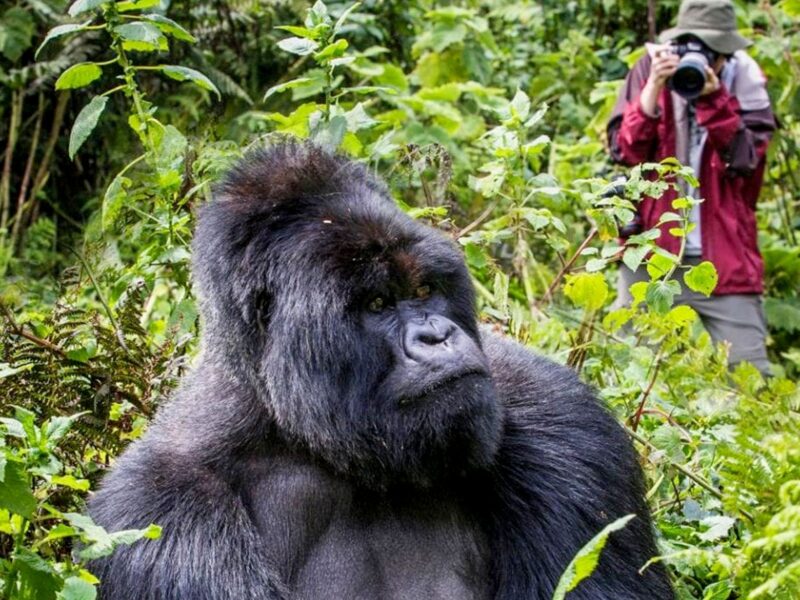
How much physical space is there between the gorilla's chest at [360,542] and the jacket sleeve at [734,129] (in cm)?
334

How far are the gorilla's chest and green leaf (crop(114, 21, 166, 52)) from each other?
1.24 metres

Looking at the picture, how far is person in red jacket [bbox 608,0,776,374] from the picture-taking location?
5.56 meters

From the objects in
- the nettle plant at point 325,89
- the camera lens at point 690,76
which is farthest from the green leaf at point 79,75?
the camera lens at point 690,76

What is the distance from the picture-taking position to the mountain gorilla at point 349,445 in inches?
97.7

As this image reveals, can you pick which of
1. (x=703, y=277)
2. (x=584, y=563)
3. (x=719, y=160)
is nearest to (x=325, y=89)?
(x=703, y=277)

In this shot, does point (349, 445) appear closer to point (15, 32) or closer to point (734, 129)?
point (734, 129)

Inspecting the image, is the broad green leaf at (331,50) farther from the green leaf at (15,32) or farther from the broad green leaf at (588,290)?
the green leaf at (15,32)

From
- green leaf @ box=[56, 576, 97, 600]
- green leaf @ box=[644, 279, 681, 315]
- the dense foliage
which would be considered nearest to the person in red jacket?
the dense foliage

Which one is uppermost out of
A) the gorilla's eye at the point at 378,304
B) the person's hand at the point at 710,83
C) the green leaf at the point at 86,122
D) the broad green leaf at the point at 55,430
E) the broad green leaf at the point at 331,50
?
the broad green leaf at the point at 331,50

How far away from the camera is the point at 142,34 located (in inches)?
126

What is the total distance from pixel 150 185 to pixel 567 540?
167 cm

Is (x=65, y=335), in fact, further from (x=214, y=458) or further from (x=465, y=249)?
(x=465, y=249)

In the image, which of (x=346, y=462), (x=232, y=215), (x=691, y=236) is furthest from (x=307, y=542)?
(x=691, y=236)

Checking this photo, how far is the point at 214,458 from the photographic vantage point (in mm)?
2662
